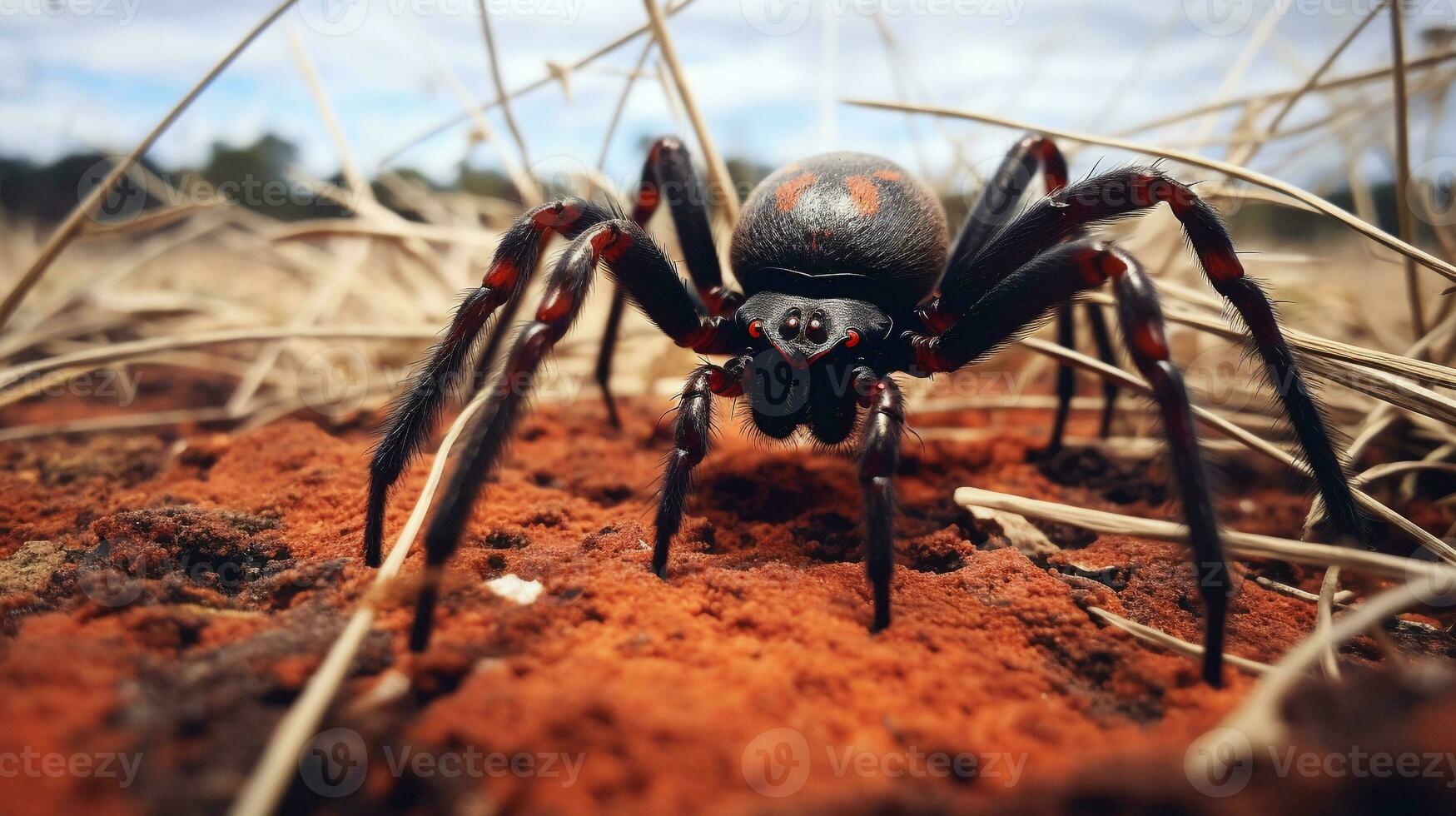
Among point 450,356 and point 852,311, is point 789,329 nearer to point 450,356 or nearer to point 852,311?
point 852,311

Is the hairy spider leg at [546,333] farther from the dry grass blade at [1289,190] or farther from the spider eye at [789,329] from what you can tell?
the dry grass blade at [1289,190]

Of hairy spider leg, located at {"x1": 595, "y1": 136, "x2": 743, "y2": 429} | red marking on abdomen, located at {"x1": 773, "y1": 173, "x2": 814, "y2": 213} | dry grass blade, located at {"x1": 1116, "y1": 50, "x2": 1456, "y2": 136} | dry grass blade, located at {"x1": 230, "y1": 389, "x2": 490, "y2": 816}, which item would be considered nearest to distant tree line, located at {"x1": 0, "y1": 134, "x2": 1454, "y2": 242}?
dry grass blade, located at {"x1": 1116, "y1": 50, "x2": 1456, "y2": 136}

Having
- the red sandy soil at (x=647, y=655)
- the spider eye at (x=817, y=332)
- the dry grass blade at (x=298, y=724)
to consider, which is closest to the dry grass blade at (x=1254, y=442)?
the red sandy soil at (x=647, y=655)

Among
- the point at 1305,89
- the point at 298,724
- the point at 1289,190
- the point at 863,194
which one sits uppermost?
the point at 1305,89

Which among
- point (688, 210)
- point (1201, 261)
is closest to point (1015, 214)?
point (1201, 261)

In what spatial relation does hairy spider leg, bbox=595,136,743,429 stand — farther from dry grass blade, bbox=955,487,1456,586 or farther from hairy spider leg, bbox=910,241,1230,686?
dry grass blade, bbox=955,487,1456,586

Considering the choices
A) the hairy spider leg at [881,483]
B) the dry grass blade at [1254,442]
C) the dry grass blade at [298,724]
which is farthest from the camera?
the dry grass blade at [1254,442]

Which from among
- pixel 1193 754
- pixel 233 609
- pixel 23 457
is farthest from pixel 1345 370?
pixel 23 457
